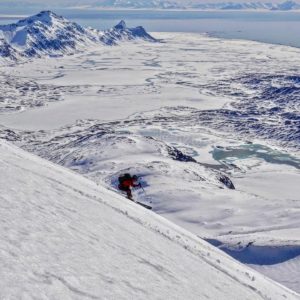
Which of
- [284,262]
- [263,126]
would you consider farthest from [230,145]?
[284,262]

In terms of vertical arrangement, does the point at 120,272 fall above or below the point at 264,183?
above

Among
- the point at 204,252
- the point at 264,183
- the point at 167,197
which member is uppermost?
the point at 204,252

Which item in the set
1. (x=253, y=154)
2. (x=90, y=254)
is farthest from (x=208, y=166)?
(x=90, y=254)

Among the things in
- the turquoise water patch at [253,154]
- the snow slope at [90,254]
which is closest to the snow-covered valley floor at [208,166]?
the turquoise water patch at [253,154]

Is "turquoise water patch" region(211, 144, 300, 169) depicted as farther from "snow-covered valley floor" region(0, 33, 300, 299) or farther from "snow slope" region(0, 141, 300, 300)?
"snow slope" region(0, 141, 300, 300)

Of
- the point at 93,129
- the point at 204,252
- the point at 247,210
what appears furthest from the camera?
the point at 93,129

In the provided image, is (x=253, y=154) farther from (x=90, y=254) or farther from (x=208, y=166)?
(x=90, y=254)

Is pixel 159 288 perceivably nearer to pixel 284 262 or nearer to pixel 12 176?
pixel 12 176

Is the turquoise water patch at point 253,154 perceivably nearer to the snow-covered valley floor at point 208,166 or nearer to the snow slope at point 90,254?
the snow-covered valley floor at point 208,166

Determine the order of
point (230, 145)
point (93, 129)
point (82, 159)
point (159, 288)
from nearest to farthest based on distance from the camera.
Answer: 1. point (159, 288)
2. point (82, 159)
3. point (230, 145)
4. point (93, 129)
